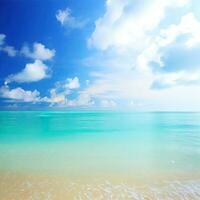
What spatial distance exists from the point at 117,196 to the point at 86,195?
100 cm

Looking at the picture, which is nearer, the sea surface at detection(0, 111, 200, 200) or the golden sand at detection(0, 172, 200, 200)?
the golden sand at detection(0, 172, 200, 200)

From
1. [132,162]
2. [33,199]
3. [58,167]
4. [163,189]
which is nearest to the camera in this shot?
[33,199]

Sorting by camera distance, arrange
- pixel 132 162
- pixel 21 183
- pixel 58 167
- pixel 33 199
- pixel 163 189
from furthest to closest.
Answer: pixel 132 162
pixel 58 167
pixel 21 183
pixel 163 189
pixel 33 199

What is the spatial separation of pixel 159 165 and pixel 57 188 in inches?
205

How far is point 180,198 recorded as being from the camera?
20.5 feet

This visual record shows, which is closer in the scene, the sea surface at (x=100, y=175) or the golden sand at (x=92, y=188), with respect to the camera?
the golden sand at (x=92, y=188)

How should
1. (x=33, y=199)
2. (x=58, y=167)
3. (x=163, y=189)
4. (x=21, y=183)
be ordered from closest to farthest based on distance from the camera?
(x=33, y=199)
(x=163, y=189)
(x=21, y=183)
(x=58, y=167)

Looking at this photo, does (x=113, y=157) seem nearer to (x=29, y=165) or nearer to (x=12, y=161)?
(x=29, y=165)

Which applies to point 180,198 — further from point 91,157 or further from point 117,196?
point 91,157

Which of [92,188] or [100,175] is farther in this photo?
[100,175]

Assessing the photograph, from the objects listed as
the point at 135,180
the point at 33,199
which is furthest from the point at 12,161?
the point at 135,180

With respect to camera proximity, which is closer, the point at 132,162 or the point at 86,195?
the point at 86,195

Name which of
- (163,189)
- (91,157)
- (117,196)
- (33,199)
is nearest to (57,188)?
(33,199)

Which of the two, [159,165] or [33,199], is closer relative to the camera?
[33,199]
